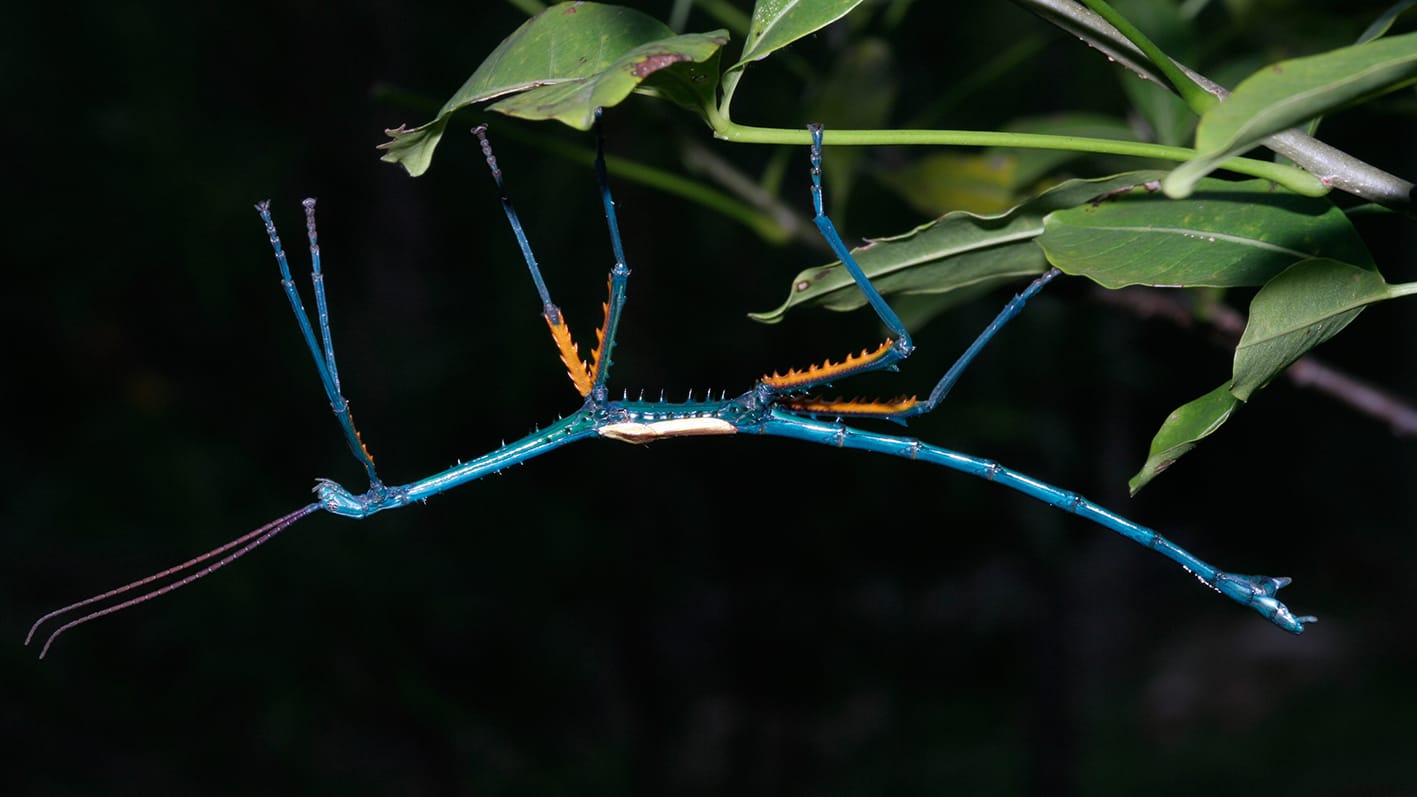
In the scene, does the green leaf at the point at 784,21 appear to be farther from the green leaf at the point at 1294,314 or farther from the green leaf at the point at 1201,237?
the green leaf at the point at 1294,314

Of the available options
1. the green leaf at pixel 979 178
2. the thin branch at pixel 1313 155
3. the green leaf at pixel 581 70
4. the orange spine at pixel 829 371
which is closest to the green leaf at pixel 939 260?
the orange spine at pixel 829 371

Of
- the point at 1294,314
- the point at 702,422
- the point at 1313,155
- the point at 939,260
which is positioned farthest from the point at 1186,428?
the point at 702,422

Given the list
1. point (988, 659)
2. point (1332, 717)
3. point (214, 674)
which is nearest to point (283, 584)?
point (214, 674)

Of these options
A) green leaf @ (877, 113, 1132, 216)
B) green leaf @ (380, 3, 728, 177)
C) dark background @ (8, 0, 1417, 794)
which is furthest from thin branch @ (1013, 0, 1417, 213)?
dark background @ (8, 0, 1417, 794)

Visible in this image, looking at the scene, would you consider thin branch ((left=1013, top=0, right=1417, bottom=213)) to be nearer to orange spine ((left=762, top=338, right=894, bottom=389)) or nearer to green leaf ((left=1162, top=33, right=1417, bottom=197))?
green leaf ((left=1162, top=33, right=1417, bottom=197))

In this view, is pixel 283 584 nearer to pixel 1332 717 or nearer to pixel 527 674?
pixel 527 674

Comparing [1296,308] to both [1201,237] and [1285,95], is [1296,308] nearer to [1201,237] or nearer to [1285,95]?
[1201,237]
